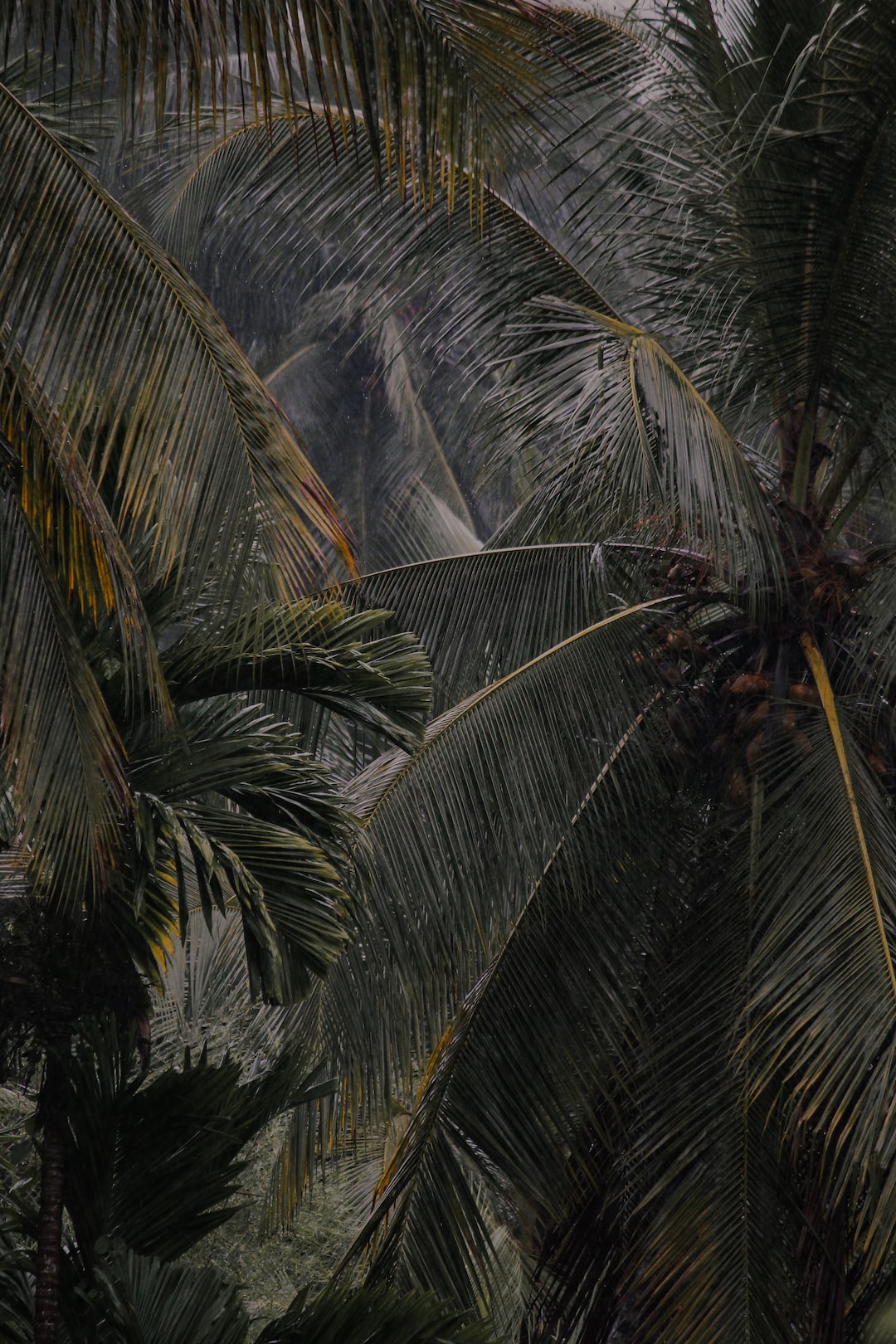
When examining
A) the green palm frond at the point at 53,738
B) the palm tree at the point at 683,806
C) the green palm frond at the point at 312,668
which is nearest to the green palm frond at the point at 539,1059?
the palm tree at the point at 683,806

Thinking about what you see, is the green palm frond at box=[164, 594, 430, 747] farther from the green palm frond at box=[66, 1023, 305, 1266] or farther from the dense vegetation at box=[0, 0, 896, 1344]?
the green palm frond at box=[66, 1023, 305, 1266]

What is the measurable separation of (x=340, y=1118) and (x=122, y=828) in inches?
90.3

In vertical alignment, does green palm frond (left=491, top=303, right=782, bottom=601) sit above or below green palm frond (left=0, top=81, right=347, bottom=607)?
below

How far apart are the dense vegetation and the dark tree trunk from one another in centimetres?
2

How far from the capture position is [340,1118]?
5.51 m

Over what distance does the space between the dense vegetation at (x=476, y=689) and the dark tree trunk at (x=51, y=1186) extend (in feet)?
0.05

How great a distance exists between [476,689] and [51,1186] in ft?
10.7

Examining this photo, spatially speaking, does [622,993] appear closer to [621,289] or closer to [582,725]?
[582,725]

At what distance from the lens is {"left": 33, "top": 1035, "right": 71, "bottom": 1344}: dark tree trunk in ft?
11.7

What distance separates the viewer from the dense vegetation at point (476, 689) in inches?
143

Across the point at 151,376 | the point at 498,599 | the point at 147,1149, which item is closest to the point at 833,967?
the point at 147,1149

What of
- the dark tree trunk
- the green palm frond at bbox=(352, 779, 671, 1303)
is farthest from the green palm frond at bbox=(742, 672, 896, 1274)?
the dark tree trunk

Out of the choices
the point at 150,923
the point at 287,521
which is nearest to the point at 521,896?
the point at 150,923

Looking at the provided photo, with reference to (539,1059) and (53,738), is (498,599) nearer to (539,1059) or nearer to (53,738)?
(539,1059)
